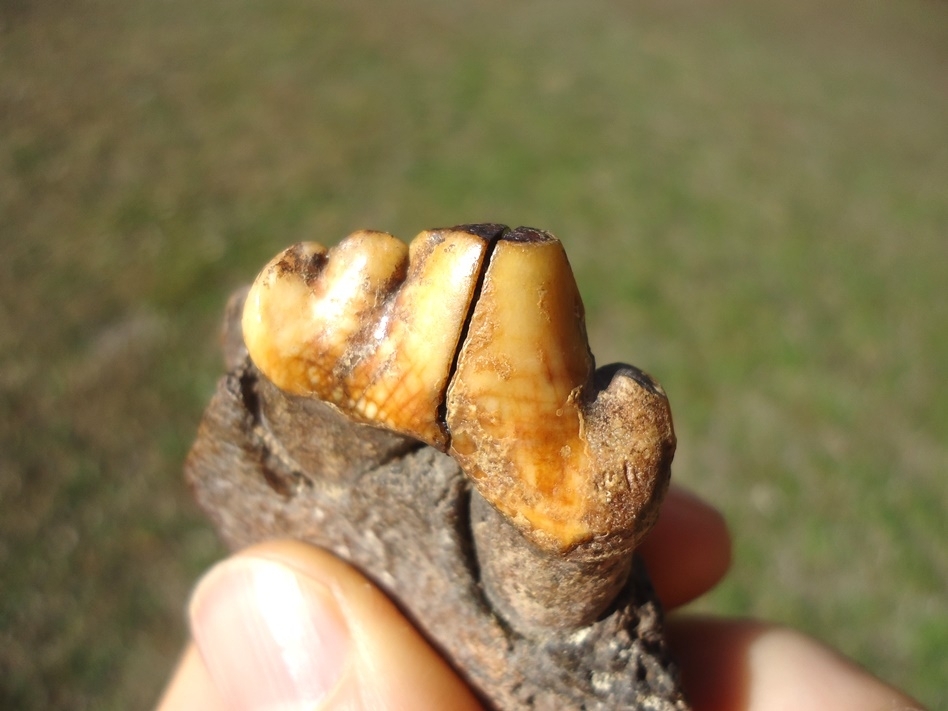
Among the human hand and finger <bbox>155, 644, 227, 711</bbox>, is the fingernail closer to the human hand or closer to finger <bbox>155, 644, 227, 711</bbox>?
the human hand

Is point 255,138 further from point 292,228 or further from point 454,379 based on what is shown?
point 454,379

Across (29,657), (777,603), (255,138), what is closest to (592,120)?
(255,138)

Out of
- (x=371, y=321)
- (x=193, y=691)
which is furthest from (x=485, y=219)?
(x=371, y=321)

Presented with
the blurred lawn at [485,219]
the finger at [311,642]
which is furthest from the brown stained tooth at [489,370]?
the blurred lawn at [485,219]

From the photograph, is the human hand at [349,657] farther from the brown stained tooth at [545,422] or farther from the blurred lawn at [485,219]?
the blurred lawn at [485,219]

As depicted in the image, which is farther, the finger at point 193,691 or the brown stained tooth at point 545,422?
the finger at point 193,691

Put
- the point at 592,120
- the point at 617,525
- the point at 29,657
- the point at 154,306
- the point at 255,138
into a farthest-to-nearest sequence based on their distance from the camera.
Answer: the point at 592,120 → the point at 255,138 → the point at 154,306 → the point at 29,657 → the point at 617,525
